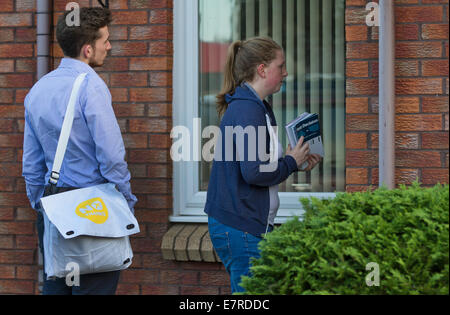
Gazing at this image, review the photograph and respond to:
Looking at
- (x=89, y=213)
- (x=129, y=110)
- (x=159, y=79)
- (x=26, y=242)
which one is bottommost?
(x=26, y=242)

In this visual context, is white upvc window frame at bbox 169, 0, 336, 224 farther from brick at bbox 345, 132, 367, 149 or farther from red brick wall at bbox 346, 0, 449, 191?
red brick wall at bbox 346, 0, 449, 191

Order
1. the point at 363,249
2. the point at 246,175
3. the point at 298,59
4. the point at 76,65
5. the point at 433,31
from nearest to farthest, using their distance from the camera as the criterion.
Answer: the point at 363,249 < the point at 246,175 < the point at 76,65 < the point at 433,31 < the point at 298,59

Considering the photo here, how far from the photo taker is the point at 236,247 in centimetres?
293

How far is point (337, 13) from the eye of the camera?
4281 millimetres

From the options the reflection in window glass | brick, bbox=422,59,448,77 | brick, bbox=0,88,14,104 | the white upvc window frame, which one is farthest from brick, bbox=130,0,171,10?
brick, bbox=422,59,448,77

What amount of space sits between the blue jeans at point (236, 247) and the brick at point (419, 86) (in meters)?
1.54

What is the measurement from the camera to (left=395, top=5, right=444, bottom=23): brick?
3857 millimetres

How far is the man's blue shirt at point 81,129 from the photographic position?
2965mm

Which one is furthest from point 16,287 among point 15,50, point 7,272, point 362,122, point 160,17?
point 362,122

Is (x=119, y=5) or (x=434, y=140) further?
(x=119, y=5)

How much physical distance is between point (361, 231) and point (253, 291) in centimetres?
44

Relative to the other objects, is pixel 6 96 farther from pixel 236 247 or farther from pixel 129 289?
pixel 236 247

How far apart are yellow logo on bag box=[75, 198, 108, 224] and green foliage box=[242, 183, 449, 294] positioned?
3.04 ft

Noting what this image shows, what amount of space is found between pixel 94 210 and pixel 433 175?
6.89 ft
